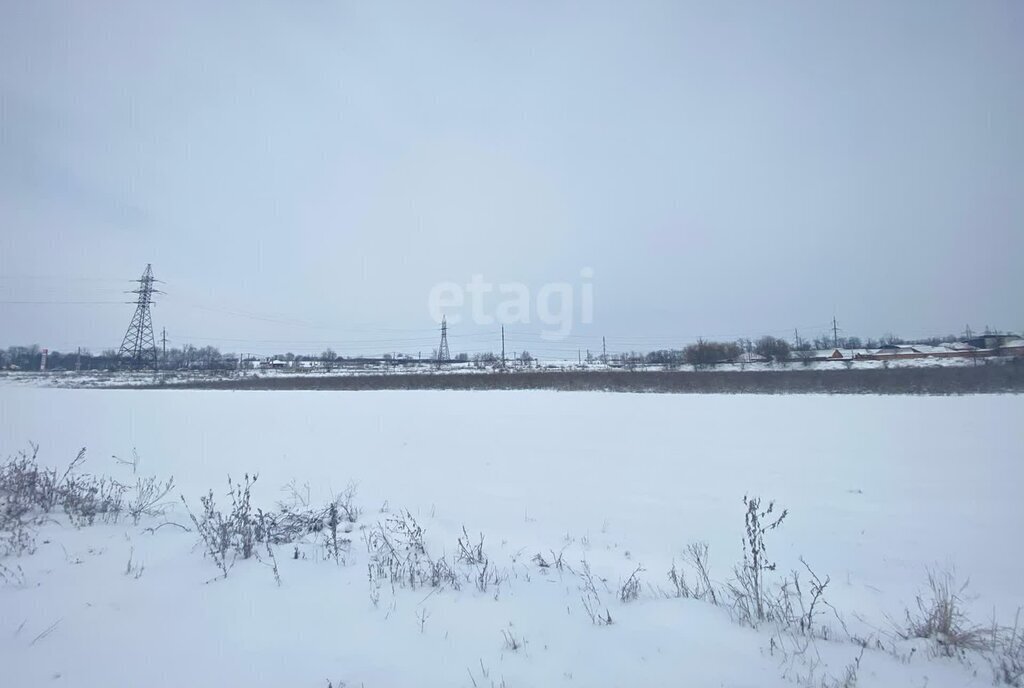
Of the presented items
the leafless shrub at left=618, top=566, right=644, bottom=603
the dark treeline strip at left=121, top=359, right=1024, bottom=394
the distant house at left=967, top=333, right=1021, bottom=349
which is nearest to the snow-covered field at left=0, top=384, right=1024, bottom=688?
the leafless shrub at left=618, top=566, right=644, bottom=603

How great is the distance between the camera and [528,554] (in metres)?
5.80

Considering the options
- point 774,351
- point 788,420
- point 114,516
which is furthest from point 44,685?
point 774,351

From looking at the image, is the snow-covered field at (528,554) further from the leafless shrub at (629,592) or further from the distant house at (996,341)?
the distant house at (996,341)

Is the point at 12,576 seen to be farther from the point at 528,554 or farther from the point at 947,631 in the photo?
the point at 947,631

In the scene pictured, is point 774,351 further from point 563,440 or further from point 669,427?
point 563,440

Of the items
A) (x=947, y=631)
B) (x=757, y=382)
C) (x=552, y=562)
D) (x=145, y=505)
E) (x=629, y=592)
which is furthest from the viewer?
(x=757, y=382)

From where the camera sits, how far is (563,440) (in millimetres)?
13508

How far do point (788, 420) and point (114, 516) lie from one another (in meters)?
18.2

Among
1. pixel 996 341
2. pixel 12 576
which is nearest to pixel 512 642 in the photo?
pixel 12 576

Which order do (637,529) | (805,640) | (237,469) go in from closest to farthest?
1. (805,640)
2. (637,529)
3. (237,469)

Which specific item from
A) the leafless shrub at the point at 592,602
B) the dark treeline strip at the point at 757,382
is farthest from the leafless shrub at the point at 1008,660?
the dark treeline strip at the point at 757,382

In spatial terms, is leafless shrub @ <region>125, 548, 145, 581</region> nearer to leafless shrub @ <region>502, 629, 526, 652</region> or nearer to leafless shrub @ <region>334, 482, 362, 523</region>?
leafless shrub @ <region>334, 482, 362, 523</region>

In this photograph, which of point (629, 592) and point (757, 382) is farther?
point (757, 382)

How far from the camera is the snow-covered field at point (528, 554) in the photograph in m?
3.12
